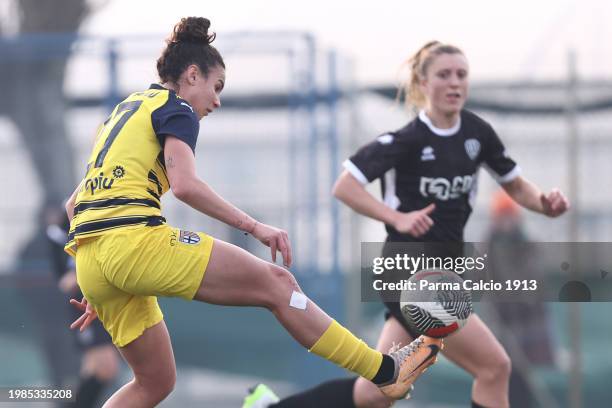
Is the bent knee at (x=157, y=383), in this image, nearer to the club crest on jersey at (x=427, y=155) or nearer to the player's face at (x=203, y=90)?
the player's face at (x=203, y=90)

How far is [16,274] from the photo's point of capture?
954cm

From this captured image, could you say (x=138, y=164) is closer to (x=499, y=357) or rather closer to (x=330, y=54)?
(x=499, y=357)

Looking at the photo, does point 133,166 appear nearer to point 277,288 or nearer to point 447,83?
point 277,288

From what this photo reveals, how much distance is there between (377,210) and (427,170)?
349 millimetres

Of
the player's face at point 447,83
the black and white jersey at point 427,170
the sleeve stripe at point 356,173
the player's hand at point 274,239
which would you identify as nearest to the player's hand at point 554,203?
the black and white jersey at point 427,170

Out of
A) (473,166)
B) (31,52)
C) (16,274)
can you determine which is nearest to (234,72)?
(31,52)

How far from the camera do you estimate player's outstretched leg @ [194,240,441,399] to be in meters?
4.79

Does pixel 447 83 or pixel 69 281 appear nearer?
pixel 447 83

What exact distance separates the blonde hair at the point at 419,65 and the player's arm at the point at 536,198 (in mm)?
640

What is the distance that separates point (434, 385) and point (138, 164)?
4854 millimetres

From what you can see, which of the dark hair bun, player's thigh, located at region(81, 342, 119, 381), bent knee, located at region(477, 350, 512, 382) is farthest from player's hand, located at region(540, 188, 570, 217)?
player's thigh, located at region(81, 342, 119, 381)

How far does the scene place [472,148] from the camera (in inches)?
235

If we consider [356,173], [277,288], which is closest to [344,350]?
[277,288]

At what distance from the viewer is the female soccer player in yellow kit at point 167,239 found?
15.4 feet
